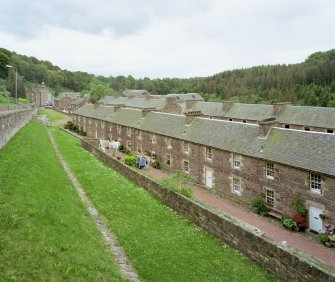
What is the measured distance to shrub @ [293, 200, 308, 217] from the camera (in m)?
22.8

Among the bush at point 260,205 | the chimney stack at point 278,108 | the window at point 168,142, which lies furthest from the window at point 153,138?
the chimney stack at point 278,108

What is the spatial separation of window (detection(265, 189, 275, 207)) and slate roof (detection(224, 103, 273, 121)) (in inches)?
1199

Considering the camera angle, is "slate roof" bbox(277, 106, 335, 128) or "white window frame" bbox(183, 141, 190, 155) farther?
"slate roof" bbox(277, 106, 335, 128)

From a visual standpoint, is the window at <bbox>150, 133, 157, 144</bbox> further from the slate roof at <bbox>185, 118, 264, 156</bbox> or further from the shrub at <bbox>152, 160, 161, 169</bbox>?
the slate roof at <bbox>185, 118, 264, 156</bbox>

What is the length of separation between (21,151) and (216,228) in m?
18.3

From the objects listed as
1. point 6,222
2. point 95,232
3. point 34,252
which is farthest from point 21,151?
point 34,252

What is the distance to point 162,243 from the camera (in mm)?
17656

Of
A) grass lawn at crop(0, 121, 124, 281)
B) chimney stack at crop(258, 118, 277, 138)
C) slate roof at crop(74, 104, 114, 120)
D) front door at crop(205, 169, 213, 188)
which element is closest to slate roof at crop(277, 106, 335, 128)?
chimney stack at crop(258, 118, 277, 138)

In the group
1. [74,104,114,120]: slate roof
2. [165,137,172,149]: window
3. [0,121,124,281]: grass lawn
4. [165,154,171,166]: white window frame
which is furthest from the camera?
[74,104,114,120]: slate roof

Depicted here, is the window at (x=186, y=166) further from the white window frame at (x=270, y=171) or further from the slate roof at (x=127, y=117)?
the slate roof at (x=127, y=117)

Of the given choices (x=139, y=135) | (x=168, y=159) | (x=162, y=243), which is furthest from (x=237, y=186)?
(x=139, y=135)

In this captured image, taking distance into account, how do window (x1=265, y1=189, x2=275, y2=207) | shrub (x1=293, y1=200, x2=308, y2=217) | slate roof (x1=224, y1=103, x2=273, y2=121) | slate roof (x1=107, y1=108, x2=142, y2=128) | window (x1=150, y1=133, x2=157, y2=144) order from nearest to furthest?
shrub (x1=293, y1=200, x2=308, y2=217)
window (x1=265, y1=189, x2=275, y2=207)
window (x1=150, y1=133, x2=157, y2=144)
slate roof (x1=107, y1=108, x2=142, y2=128)
slate roof (x1=224, y1=103, x2=273, y2=121)

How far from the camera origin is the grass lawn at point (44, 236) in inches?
420

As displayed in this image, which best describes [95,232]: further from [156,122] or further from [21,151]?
[156,122]
